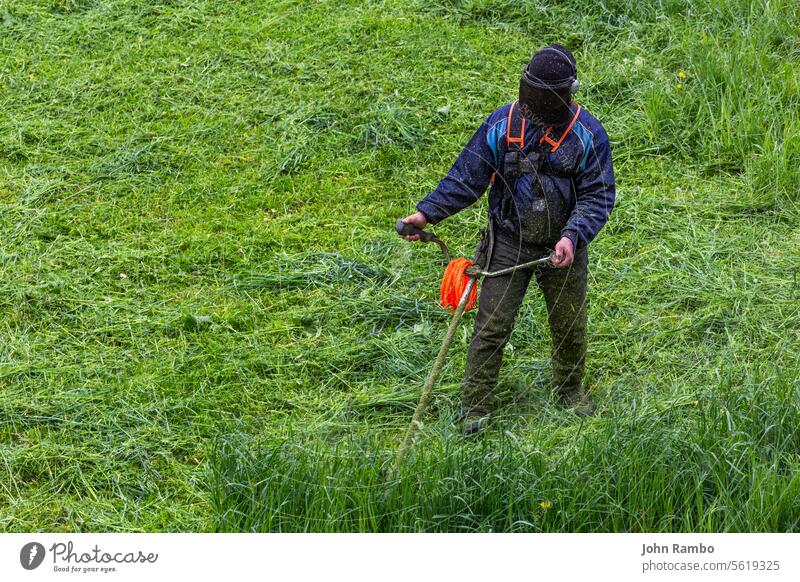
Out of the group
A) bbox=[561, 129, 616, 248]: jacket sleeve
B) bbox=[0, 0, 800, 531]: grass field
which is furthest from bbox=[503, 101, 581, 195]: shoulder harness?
bbox=[0, 0, 800, 531]: grass field

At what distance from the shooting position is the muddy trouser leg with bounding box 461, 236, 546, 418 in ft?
14.9

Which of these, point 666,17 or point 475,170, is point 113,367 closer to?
point 475,170

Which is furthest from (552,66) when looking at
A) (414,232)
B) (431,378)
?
(431,378)

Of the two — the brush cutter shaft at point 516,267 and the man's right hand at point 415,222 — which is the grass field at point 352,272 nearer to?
the brush cutter shaft at point 516,267

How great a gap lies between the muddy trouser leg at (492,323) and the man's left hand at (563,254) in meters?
0.33

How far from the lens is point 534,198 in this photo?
4395mm

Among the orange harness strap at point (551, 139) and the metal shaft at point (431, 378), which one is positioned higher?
the orange harness strap at point (551, 139)

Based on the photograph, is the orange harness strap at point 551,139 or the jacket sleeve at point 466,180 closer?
the orange harness strap at point 551,139

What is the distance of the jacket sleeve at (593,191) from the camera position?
4.34 meters

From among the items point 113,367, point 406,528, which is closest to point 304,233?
point 113,367

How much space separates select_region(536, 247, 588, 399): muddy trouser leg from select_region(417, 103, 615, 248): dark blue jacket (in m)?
0.16

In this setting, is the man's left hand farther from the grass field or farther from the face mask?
the grass field

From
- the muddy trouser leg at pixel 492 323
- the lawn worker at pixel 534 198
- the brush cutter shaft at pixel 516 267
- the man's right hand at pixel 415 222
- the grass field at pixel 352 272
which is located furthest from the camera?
the muddy trouser leg at pixel 492 323

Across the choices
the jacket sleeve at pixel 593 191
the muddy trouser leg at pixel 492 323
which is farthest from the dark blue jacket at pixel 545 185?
the muddy trouser leg at pixel 492 323
